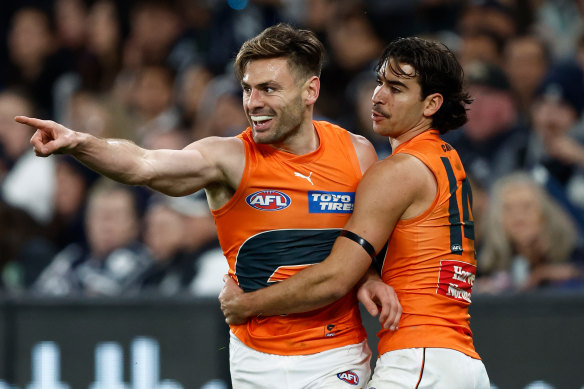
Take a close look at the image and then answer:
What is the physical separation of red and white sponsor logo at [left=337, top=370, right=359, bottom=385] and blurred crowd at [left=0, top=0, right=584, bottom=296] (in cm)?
258

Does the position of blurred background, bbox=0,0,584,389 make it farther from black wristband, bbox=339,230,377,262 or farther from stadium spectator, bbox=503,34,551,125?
black wristband, bbox=339,230,377,262

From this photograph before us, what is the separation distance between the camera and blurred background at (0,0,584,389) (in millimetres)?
6344

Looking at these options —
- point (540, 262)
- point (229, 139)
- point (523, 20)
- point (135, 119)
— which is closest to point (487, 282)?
point (540, 262)

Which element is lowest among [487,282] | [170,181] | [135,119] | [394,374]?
[394,374]

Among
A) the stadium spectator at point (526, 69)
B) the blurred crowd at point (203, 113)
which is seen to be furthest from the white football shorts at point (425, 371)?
the stadium spectator at point (526, 69)

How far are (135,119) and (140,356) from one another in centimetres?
294

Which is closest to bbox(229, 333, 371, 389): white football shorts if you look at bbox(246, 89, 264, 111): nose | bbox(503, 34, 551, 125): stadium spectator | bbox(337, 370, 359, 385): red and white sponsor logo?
bbox(337, 370, 359, 385): red and white sponsor logo

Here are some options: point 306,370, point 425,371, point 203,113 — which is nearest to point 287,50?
point 306,370

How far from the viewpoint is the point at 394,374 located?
3.81 metres

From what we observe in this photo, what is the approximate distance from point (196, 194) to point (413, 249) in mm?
3946

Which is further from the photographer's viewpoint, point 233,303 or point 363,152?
point 363,152

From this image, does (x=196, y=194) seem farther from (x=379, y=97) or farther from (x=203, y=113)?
(x=379, y=97)

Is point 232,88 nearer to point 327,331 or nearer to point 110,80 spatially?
point 110,80

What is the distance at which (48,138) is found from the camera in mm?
3430
